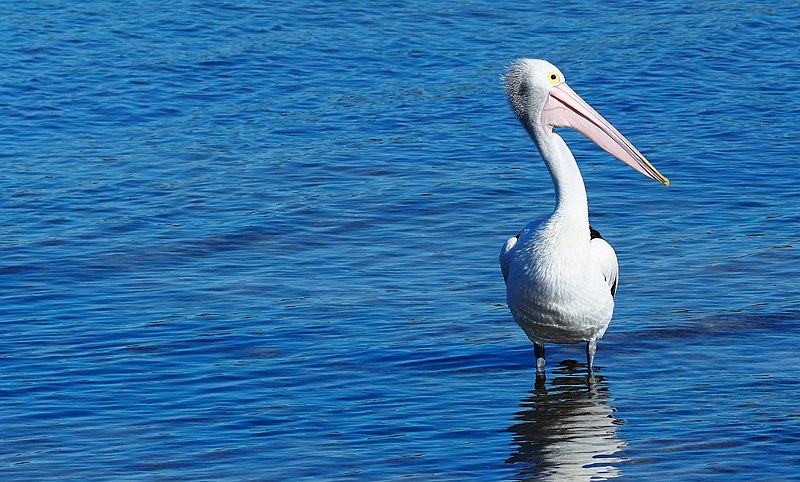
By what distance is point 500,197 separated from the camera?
12.8m

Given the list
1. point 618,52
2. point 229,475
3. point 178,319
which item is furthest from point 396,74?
point 229,475

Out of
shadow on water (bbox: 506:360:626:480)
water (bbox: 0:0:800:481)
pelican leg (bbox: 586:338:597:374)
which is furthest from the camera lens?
pelican leg (bbox: 586:338:597:374)

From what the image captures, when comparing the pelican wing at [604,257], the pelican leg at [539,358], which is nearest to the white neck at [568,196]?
the pelican wing at [604,257]

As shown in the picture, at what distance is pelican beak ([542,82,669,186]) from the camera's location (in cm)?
798

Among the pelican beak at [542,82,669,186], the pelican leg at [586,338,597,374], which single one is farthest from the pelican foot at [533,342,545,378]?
the pelican beak at [542,82,669,186]

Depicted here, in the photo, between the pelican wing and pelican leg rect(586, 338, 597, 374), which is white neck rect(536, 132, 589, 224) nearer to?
the pelican wing

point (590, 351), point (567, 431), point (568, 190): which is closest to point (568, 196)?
point (568, 190)

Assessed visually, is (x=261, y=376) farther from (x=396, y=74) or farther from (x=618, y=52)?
(x=618, y=52)

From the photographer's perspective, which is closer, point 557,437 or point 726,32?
point 557,437

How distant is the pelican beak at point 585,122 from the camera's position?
7984mm

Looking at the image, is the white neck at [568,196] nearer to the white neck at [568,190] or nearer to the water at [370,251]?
the white neck at [568,190]

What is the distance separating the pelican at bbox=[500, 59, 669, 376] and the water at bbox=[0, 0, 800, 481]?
0.58 meters

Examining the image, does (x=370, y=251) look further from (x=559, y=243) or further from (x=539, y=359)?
(x=559, y=243)

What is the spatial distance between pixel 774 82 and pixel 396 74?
4856 millimetres
